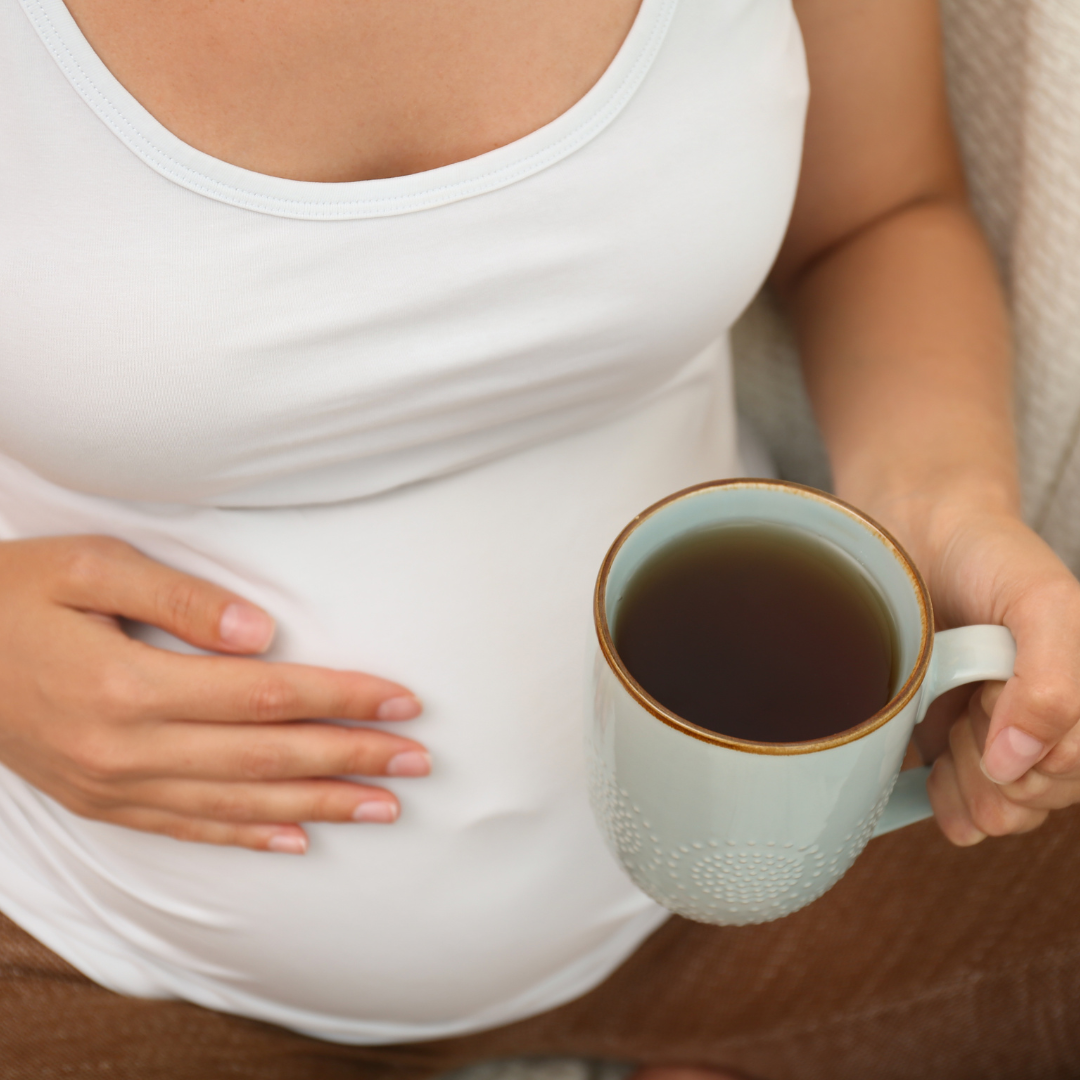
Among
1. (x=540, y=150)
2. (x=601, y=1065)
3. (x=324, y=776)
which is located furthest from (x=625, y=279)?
(x=601, y=1065)

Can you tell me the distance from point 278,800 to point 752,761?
12.5 inches

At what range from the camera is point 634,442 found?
65cm

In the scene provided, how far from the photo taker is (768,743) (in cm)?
37

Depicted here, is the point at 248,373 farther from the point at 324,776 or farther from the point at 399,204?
the point at 324,776

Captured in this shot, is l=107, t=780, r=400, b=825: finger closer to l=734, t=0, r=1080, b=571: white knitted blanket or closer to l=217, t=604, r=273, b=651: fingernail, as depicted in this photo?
l=217, t=604, r=273, b=651: fingernail

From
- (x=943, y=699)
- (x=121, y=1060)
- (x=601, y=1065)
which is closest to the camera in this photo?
(x=943, y=699)

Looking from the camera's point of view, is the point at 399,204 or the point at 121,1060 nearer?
the point at 399,204

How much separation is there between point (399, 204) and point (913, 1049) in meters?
0.72

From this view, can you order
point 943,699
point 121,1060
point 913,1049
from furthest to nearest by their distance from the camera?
point 913,1049, point 121,1060, point 943,699

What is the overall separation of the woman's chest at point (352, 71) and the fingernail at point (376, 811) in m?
0.34

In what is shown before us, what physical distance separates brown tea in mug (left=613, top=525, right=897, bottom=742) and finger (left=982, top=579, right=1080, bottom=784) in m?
0.06

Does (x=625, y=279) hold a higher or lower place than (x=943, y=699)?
higher

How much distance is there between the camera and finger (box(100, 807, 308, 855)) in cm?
60

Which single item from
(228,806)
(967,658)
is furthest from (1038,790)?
(228,806)
